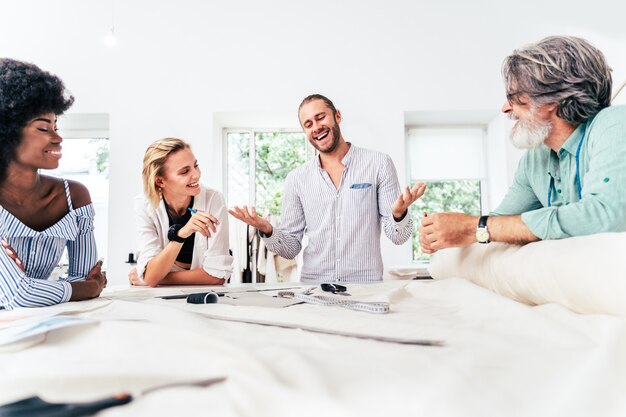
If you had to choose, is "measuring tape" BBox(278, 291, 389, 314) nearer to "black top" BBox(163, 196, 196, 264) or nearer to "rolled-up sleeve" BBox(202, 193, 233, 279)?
"rolled-up sleeve" BBox(202, 193, 233, 279)

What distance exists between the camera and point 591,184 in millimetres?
1101

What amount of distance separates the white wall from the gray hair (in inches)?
132

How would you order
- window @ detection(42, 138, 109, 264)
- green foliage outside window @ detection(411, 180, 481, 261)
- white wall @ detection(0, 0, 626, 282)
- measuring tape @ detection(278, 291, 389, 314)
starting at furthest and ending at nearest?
green foliage outside window @ detection(411, 180, 481, 261), window @ detection(42, 138, 109, 264), white wall @ detection(0, 0, 626, 282), measuring tape @ detection(278, 291, 389, 314)

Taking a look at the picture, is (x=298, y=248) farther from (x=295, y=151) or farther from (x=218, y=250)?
(x=295, y=151)

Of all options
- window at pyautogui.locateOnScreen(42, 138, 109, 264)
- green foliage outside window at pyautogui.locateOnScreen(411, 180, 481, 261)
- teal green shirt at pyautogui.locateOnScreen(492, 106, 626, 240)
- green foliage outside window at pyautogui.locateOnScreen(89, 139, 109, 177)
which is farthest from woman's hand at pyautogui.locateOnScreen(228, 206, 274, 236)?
green foliage outside window at pyautogui.locateOnScreen(89, 139, 109, 177)

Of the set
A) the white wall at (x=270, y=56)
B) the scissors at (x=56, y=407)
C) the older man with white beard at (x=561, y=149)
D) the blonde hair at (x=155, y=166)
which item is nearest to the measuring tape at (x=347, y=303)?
the older man with white beard at (x=561, y=149)

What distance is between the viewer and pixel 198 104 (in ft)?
15.6

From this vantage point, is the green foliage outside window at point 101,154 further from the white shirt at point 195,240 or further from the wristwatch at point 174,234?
the wristwatch at point 174,234

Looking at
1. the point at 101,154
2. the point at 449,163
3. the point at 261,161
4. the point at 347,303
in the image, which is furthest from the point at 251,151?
the point at 347,303

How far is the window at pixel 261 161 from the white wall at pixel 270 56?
58 cm

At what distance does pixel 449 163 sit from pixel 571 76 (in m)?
4.08

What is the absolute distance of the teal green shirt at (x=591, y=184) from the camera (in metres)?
1.02

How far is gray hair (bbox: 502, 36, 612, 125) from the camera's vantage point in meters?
1.28

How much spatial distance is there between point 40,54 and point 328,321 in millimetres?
5335
